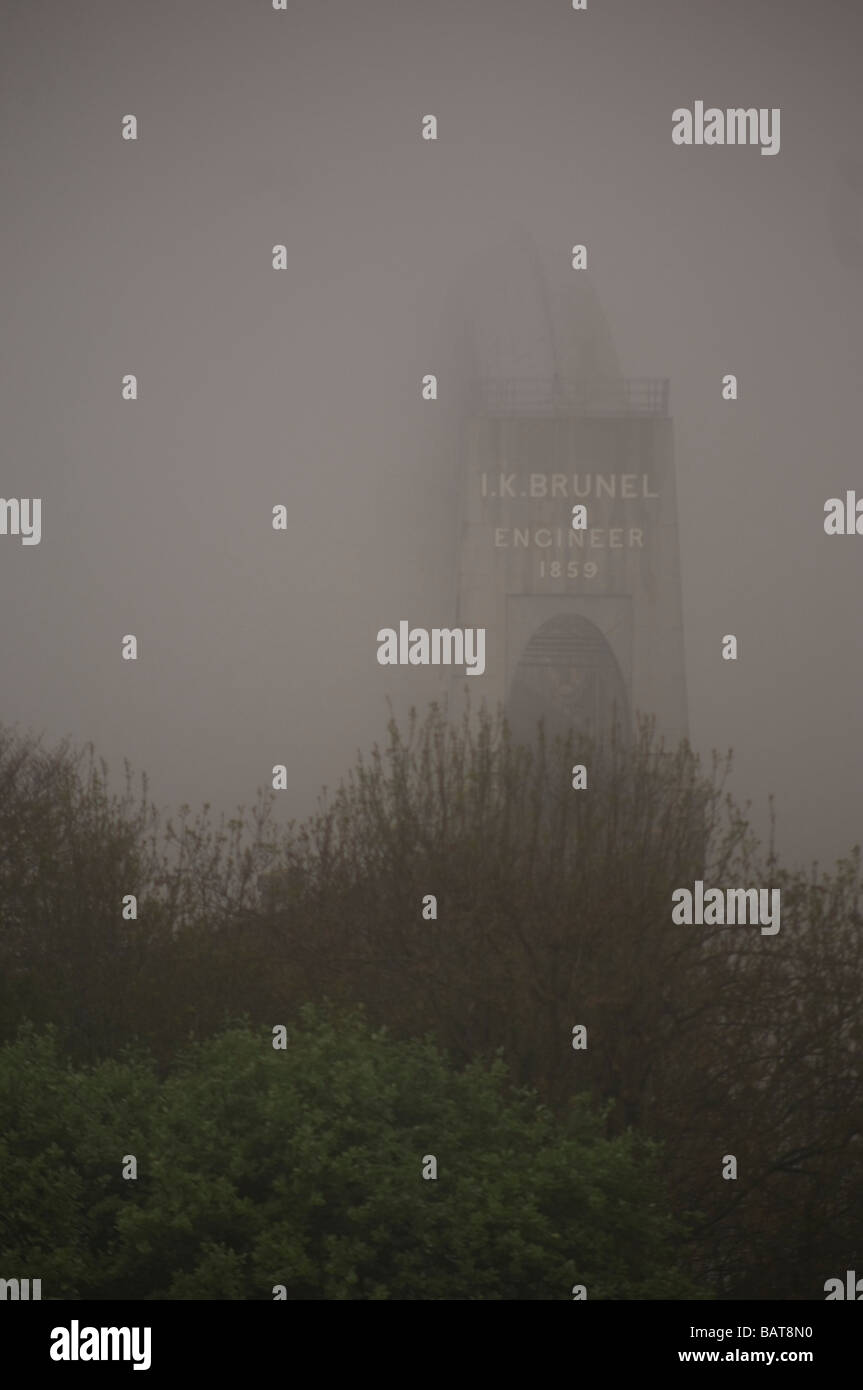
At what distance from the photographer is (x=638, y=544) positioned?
24406 millimetres

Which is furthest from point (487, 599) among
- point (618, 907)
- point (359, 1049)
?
point (359, 1049)

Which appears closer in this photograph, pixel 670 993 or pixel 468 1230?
pixel 468 1230

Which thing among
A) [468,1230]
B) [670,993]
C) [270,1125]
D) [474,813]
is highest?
[474,813]

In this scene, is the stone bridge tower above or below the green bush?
above

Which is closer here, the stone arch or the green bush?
the green bush

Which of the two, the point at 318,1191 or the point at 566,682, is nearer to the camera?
the point at 318,1191

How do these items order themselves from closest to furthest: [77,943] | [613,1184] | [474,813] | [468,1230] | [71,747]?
[468,1230] → [613,1184] → [474,813] → [77,943] → [71,747]

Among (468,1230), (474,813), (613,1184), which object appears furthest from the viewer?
(474,813)

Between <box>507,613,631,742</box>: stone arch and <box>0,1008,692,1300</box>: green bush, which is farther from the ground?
<box>507,613,631,742</box>: stone arch

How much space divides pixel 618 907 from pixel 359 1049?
563 cm

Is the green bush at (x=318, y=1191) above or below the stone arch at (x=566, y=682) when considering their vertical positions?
below

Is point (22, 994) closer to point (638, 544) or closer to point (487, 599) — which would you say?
point (487, 599)

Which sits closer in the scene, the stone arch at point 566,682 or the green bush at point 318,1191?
the green bush at point 318,1191

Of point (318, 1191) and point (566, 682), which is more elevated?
point (566, 682)
